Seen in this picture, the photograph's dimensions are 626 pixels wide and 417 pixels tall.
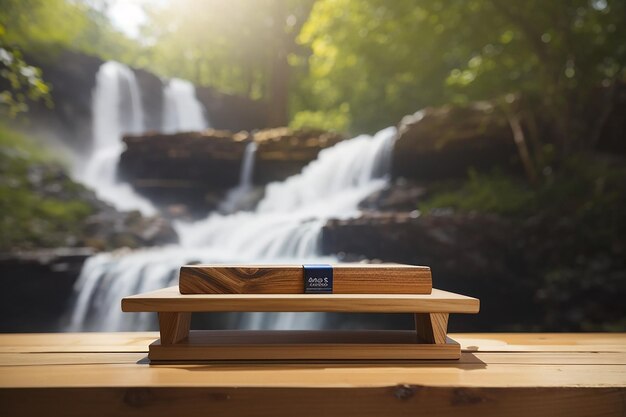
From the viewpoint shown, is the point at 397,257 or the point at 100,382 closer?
the point at 100,382

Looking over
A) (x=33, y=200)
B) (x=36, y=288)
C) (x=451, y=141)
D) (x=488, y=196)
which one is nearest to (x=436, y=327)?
(x=488, y=196)

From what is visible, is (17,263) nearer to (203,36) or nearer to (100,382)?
(203,36)

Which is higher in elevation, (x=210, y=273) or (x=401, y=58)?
(x=401, y=58)

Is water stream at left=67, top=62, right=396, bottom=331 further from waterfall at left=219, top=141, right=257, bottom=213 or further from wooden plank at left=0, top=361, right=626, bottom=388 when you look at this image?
wooden plank at left=0, top=361, right=626, bottom=388

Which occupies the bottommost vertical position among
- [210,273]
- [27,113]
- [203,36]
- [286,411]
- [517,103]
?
[286,411]

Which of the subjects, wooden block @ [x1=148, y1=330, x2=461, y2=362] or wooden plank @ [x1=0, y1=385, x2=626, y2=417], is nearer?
wooden plank @ [x1=0, y1=385, x2=626, y2=417]

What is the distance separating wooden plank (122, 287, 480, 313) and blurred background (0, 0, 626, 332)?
4.36 feet

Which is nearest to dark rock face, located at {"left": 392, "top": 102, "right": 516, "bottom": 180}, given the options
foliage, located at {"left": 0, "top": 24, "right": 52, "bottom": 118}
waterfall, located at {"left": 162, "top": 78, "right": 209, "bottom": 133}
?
waterfall, located at {"left": 162, "top": 78, "right": 209, "bottom": 133}

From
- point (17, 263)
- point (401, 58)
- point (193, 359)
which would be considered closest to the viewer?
point (193, 359)

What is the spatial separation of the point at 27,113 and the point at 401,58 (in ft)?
6.80

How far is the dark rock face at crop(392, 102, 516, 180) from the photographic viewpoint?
8.56 feet

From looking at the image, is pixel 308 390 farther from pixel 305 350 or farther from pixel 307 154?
pixel 307 154

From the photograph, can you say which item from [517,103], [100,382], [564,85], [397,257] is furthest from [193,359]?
[564,85]

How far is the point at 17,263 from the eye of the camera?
2.35m
